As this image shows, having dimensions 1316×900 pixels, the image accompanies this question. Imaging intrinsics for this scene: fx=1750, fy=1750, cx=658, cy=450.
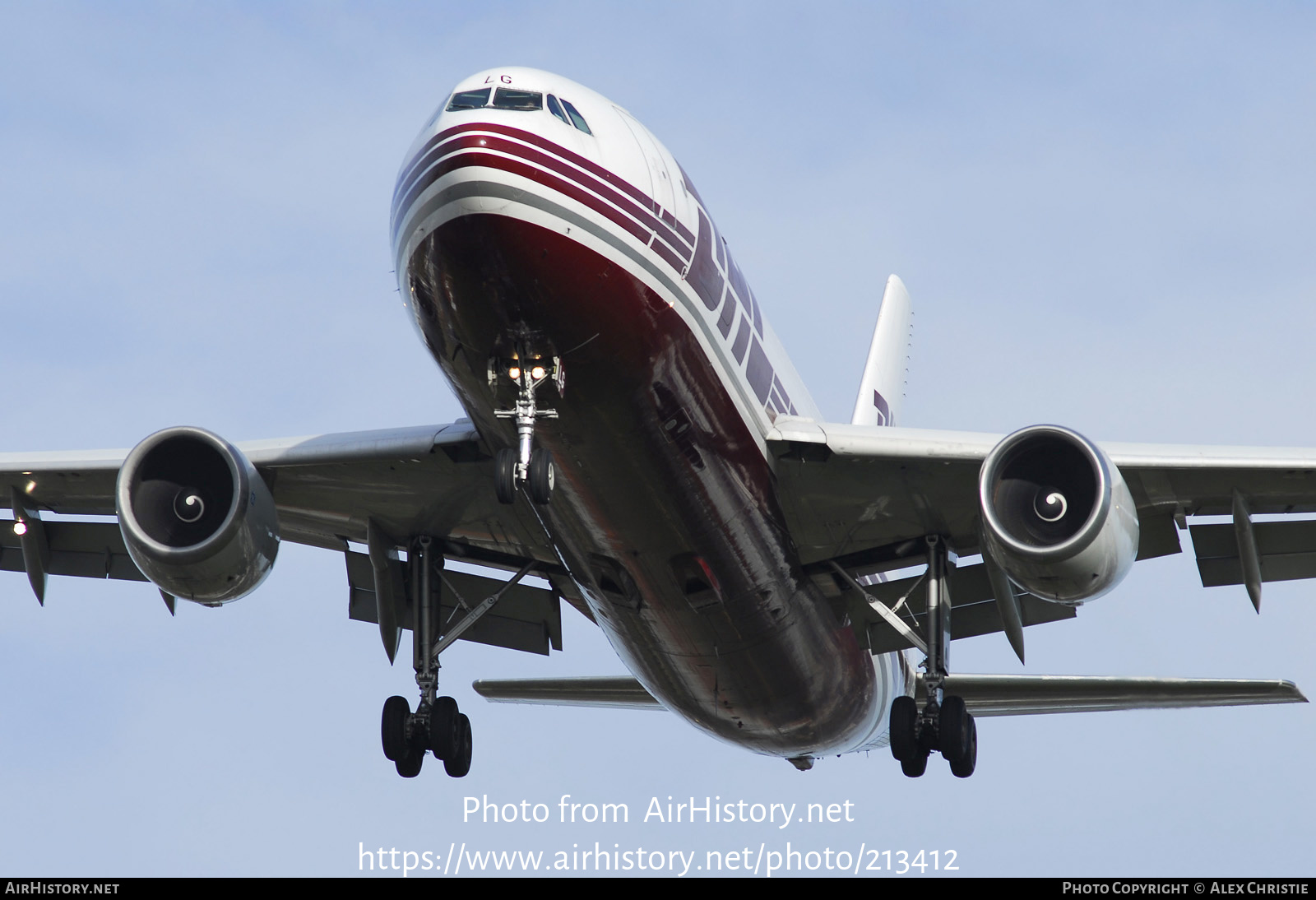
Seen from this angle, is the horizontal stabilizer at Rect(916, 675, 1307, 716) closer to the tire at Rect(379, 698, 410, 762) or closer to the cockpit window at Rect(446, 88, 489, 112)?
the tire at Rect(379, 698, 410, 762)

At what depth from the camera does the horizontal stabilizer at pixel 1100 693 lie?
69.2 ft

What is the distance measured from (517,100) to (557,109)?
1.18 ft

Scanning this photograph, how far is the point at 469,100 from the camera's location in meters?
14.7

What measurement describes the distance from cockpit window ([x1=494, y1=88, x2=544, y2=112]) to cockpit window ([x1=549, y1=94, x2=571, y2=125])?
3.6 inches

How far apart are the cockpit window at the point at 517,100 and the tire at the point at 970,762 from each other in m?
8.82

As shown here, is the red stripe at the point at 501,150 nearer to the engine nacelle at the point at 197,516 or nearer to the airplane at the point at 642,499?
the airplane at the point at 642,499

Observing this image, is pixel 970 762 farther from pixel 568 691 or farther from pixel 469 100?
pixel 469 100

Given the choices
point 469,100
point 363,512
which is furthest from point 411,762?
point 469,100

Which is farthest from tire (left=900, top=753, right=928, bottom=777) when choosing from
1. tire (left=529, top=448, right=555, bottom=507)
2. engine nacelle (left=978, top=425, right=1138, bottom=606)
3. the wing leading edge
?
tire (left=529, top=448, right=555, bottom=507)

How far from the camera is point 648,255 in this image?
15219 mm

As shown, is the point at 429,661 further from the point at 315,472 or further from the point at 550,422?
the point at 550,422

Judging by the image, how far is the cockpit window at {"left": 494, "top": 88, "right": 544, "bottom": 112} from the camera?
48.3 ft

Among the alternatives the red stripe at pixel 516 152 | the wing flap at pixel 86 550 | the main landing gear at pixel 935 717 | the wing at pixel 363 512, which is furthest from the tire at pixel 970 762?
the wing flap at pixel 86 550

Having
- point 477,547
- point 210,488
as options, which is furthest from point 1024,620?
point 210,488
